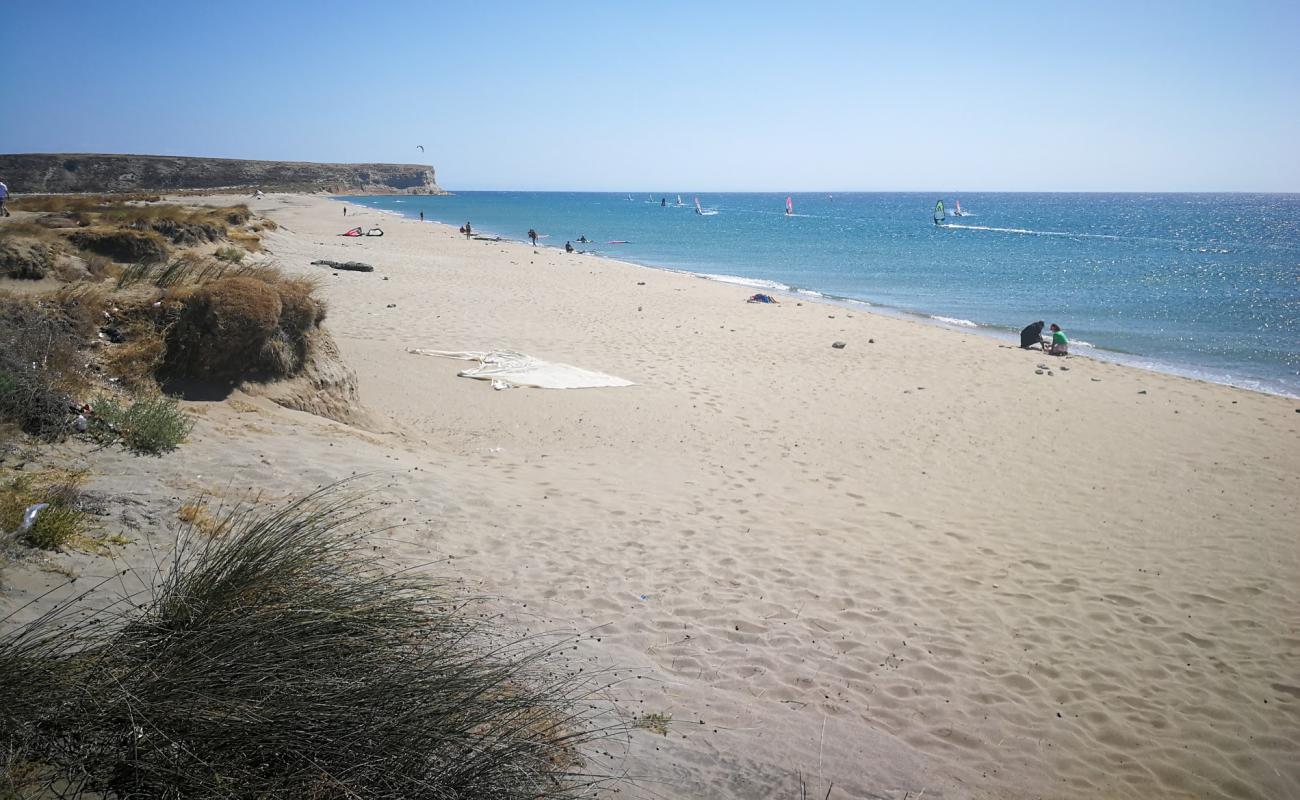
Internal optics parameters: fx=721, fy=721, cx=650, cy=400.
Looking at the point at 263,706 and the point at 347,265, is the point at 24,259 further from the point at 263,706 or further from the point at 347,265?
the point at 347,265

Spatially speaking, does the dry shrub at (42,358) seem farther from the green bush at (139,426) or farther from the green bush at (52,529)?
the green bush at (52,529)

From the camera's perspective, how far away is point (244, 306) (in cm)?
780

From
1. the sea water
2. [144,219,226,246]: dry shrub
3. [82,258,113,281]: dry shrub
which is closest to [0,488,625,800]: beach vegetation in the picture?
[82,258,113,281]: dry shrub

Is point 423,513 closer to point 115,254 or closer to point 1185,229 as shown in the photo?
point 115,254

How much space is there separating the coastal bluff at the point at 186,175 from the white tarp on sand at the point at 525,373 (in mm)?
74697

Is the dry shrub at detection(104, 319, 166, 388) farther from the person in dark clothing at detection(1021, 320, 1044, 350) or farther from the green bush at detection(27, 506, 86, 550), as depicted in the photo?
the person in dark clothing at detection(1021, 320, 1044, 350)

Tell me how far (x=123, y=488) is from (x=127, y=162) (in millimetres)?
110093

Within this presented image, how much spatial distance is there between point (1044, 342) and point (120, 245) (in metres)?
20.6

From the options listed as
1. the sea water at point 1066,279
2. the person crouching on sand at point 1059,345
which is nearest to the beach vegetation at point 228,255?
the person crouching on sand at point 1059,345

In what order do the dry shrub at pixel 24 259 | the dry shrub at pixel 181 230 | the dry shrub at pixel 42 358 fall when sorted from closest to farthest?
the dry shrub at pixel 42 358
the dry shrub at pixel 24 259
the dry shrub at pixel 181 230

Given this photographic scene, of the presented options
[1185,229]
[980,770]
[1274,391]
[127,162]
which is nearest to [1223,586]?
[980,770]

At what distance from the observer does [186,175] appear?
10125 centimetres

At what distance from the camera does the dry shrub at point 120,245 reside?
1388 centimetres

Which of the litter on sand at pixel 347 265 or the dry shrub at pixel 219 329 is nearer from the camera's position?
the dry shrub at pixel 219 329
